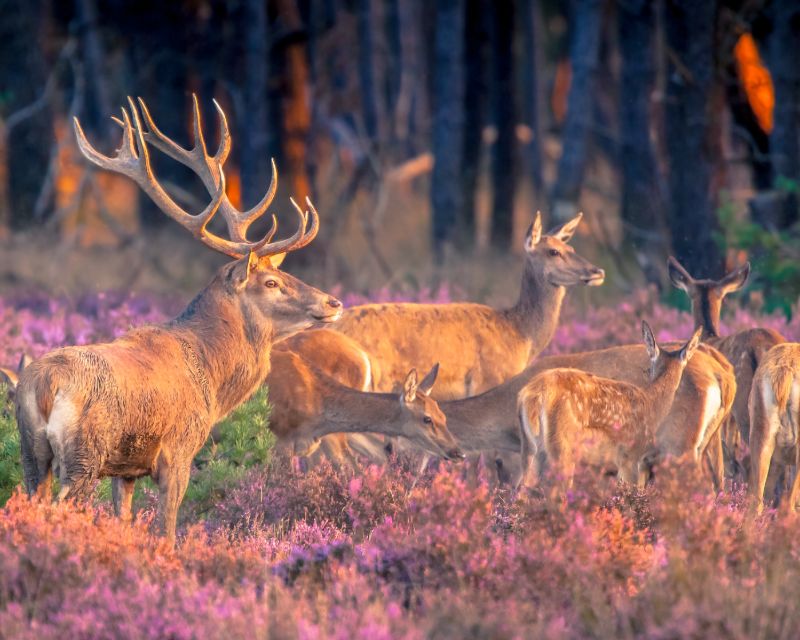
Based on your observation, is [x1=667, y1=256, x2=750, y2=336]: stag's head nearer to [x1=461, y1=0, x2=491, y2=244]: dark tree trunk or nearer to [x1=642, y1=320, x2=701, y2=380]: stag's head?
[x1=642, y1=320, x2=701, y2=380]: stag's head

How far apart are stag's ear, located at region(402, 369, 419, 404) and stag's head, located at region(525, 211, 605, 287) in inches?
121

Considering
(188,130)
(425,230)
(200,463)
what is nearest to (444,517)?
(200,463)

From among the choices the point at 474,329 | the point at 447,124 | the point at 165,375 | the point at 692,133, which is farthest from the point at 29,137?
the point at 165,375

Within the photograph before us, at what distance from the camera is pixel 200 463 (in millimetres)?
9609

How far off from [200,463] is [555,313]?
13.9 feet

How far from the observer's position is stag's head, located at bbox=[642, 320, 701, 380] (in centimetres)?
944

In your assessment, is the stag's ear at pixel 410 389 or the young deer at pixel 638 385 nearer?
the young deer at pixel 638 385

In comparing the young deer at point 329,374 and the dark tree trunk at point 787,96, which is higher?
the dark tree trunk at point 787,96

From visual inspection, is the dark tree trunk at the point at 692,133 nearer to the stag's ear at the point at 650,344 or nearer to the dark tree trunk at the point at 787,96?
the dark tree trunk at the point at 787,96

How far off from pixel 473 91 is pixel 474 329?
1413cm

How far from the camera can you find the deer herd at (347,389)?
727 cm

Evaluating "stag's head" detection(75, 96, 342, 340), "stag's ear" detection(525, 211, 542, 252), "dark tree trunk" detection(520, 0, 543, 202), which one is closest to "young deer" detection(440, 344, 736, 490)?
"stag's head" detection(75, 96, 342, 340)

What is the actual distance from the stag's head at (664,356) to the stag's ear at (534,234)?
308cm

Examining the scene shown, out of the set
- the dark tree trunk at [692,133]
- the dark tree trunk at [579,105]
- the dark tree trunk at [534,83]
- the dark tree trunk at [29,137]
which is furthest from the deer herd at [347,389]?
the dark tree trunk at [534,83]
